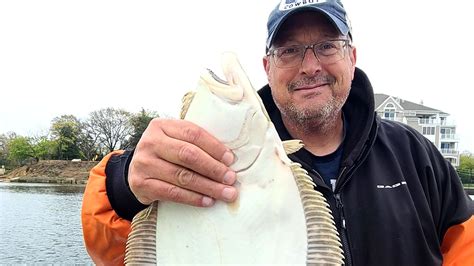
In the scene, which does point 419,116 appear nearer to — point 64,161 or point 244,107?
point 64,161

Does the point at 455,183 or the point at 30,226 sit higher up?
the point at 455,183

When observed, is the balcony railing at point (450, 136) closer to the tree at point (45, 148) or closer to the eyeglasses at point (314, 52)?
the tree at point (45, 148)

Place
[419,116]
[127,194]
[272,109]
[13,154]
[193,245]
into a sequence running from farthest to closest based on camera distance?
[13,154] → [419,116] → [272,109] → [127,194] → [193,245]

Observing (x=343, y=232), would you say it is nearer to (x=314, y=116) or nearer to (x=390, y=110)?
(x=314, y=116)

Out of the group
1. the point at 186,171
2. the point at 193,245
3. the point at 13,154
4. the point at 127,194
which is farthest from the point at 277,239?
the point at 13,154

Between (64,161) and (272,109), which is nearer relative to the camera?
(272,109)

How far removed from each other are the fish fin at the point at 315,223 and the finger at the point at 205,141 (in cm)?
29

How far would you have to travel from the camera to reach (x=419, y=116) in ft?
236

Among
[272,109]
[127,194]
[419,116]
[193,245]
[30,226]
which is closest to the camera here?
[193,245]

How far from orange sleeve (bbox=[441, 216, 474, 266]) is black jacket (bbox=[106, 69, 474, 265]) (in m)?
0.04

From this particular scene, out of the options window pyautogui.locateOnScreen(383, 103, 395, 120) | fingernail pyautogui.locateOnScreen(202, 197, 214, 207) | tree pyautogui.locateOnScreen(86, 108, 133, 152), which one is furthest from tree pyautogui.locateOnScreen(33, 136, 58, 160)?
fingernail pyautogui.locateOnScreen(202, 197, 214, 207)

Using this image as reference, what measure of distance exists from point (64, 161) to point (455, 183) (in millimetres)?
80246

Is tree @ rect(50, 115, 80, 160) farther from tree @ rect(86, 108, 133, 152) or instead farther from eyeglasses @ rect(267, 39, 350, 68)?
eyeglasses @ rect(267, 39, 350, 68)

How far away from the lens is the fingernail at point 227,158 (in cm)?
187
